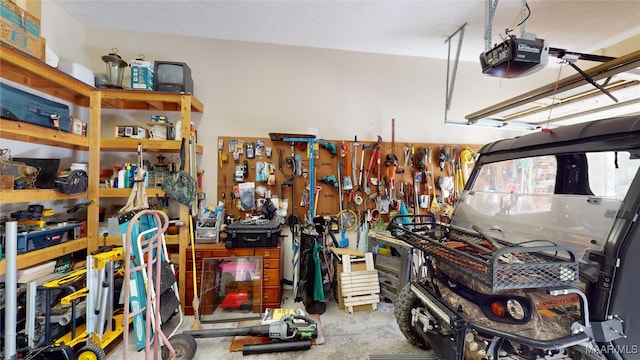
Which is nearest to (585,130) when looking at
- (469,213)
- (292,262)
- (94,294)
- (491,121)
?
(469,213)

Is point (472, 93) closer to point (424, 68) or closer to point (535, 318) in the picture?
point (424, 68)

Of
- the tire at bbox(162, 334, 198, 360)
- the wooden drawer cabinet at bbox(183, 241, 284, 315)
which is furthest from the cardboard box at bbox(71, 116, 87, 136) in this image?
the tire at bbox(162, 334, 198, 360)

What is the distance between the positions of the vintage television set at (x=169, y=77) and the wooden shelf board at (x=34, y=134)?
991mm

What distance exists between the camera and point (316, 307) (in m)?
2.96

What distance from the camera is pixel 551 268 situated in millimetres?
1212

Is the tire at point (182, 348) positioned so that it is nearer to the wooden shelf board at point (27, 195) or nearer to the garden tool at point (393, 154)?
the wooden shelf board at point (27, 195)

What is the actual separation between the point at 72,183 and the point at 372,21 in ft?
12.2

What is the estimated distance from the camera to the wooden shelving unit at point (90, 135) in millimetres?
2205

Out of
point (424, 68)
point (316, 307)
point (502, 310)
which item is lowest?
point (316, 307)

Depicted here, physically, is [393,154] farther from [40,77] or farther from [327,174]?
[40,77]

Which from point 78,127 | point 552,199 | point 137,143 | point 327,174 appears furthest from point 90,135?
point 552,199

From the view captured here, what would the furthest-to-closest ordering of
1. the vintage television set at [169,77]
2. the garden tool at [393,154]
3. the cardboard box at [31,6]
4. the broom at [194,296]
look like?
1. the garden tool at [393,154]
2. the vintage television set at [169,77]
3. the broom at [194,296]
4. the cardboard box at [31,6]

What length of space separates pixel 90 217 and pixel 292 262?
2.44m

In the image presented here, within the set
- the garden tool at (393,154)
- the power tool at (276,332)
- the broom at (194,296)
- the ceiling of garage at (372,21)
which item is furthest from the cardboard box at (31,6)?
the garden tool at (393,154)
